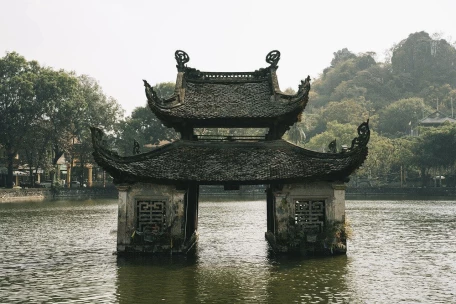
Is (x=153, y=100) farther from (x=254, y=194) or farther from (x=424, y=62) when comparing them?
(x=424, y=62)

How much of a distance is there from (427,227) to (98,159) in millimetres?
26376

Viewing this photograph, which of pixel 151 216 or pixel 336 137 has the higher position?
pixel 336 137

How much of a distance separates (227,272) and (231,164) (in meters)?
5.06

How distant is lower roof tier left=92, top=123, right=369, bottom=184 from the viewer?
21844 millimetres

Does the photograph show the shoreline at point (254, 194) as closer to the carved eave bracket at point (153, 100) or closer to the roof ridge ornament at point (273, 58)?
the roof ridge ornament at point (273, 58)

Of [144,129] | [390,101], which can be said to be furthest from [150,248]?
[390,101]

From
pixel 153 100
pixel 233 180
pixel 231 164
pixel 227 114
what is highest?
pixel 153 100


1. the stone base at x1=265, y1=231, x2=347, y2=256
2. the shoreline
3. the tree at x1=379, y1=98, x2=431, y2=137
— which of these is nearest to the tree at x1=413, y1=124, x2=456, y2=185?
the shoreline

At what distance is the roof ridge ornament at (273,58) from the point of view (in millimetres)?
27203

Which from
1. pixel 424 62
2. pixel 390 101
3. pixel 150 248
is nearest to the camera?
pixel 150 248

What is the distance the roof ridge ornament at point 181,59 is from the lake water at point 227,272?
8999 mm

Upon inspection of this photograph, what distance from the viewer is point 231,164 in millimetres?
23188

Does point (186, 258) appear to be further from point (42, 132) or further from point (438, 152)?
point (438, 152)

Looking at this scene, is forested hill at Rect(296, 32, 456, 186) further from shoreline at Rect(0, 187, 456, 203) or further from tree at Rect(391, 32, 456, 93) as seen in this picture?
shoreline at Rect(0, 187, 456, 203)
